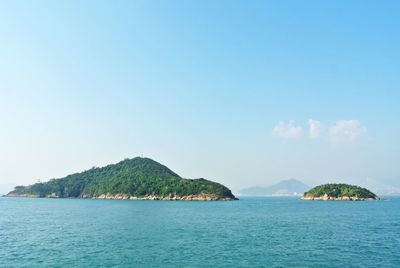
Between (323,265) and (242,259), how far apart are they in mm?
11868

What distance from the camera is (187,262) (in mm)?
50219

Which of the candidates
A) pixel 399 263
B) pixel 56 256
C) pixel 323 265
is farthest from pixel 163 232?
pixel 399 263

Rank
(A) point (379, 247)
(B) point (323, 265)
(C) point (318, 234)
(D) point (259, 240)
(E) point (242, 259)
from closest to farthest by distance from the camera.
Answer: (B) point (323, 265), (E) point (242, 259), (A) point (379, 247), (D) point (259, 240), (C) point (318, 234)

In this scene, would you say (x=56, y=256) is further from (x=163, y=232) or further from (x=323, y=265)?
(x=323, y=265)

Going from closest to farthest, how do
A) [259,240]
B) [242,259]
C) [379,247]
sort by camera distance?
1. [242,259]
2. [379,247]
3. [259,240]

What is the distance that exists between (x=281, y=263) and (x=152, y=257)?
20155 millimetres

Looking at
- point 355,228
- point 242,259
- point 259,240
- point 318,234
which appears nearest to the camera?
point 242,259

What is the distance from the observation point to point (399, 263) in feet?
166

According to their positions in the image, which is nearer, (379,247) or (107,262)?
(107,262)

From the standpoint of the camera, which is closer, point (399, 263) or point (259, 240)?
point (399, 263)

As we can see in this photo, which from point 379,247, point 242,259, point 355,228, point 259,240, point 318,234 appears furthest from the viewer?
point 355,228

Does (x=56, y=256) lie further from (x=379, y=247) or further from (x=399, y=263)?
(x=379, y=247)

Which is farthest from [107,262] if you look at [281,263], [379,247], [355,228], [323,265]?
[355,228]

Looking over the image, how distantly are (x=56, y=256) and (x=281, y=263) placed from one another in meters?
35.6
